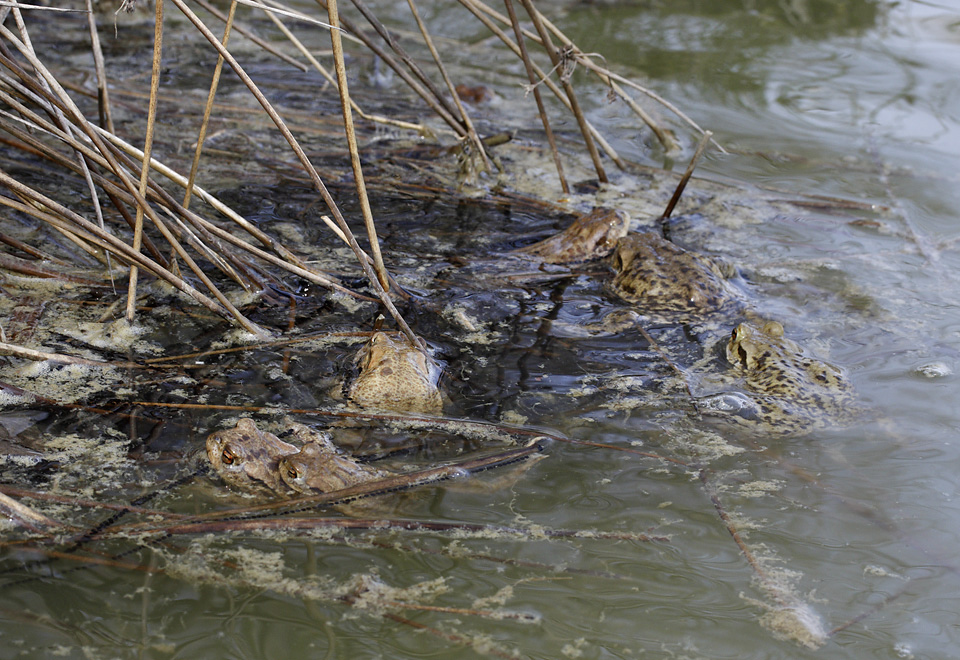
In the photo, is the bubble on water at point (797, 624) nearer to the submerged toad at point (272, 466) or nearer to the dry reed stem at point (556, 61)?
the submerged toad at point (272, 466)

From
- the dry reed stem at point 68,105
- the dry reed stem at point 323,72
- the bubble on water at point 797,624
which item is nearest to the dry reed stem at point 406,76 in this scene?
the dry reed stem at point 323,72

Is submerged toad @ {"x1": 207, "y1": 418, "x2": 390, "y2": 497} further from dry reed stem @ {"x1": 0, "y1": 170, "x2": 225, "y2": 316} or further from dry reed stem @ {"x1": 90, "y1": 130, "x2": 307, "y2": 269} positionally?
dry reed stem @ {"x1": 90, "y1": 130, "x2": 307, "y2": 269}

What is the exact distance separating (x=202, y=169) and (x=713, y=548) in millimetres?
3399

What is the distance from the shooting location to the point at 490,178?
460 centimetres

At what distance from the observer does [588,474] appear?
7.93 ft

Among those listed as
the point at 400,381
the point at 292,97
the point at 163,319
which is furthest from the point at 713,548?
the point at 292,97

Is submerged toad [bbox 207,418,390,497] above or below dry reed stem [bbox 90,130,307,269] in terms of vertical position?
below

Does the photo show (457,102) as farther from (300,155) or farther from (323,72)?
(300,155)

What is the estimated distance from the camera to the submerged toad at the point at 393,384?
2.62 meters

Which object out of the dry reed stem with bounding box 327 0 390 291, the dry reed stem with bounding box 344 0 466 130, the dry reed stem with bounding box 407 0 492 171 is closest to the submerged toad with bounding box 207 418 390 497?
the dry reed stem with bounding box 327 0 390 291

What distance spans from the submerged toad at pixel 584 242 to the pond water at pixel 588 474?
123 mm

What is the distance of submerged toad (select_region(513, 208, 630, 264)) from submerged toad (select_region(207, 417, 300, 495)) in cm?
194

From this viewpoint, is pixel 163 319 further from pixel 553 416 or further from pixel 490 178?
pixel 490 178

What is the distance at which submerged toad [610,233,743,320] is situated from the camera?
3.47 meters
